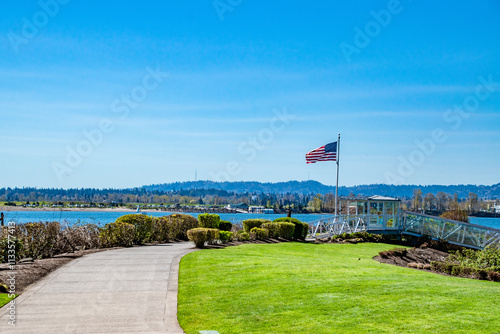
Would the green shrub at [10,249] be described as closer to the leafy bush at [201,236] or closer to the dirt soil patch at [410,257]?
the leafy bush at [201,236]

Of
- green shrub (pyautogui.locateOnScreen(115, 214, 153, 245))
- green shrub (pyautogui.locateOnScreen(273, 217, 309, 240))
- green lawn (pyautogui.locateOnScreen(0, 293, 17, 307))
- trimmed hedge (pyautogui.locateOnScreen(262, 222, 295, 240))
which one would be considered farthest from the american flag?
green lawn (pyautogui.locateOnScreen(0, 293, 17, 307))

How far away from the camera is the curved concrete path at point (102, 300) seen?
31.7ft

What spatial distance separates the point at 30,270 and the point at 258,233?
14484 mm

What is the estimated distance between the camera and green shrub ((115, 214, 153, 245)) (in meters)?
26.1

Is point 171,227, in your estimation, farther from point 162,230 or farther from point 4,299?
point 4,299

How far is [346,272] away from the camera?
14.2 m

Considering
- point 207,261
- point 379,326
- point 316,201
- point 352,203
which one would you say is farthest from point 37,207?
point 379,326

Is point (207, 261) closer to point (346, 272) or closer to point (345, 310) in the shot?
point (346, 272)

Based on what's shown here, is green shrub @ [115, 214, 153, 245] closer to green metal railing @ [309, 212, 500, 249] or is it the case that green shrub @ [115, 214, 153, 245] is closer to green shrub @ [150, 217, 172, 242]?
A: green shrub @ [150, 217, 172, 242]

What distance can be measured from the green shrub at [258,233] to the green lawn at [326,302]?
12363 mm

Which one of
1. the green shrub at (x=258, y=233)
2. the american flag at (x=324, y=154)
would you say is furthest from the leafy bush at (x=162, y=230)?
the american flag at (x=324, y=154)

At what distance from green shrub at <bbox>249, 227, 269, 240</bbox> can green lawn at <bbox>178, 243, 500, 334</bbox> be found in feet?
40.6

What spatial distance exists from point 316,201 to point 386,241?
125 meters

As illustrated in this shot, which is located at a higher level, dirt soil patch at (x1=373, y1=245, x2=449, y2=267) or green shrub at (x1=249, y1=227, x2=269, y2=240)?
green shrub at (x1=249, y1=227, x2=269, y2=240)
